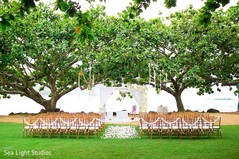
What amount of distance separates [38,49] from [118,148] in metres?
13.4

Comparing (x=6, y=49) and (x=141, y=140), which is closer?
(x=141, y=140)

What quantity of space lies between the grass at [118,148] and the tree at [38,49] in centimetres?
1048

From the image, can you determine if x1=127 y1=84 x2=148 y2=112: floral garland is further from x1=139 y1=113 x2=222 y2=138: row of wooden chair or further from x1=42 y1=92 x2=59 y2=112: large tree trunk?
x1=42 y1=92 x2=59 y2=112: large tree trunk

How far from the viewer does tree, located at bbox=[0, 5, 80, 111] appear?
21828 mm

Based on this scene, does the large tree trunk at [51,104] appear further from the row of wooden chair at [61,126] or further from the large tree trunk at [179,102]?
the row of wooden chair at [61,126]

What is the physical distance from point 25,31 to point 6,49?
1804 millimetres

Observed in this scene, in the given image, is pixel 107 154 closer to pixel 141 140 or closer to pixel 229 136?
pixel 141 140

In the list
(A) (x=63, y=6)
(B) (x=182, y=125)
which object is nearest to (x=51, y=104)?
(B) (x=182, y=125)

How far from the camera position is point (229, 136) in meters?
12.8

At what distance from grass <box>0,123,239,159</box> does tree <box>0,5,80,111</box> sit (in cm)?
1048

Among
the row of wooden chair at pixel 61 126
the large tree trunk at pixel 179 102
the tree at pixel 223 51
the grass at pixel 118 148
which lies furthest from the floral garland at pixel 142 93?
the large tree trunk at pixel 179 102

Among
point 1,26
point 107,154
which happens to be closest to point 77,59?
point 107,154

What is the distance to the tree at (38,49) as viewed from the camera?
21.8m

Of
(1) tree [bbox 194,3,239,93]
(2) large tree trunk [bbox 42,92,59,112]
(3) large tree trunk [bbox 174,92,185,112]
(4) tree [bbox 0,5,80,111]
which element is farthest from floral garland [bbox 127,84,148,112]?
(2) large tree trunk [bbox 42,92,59,112]
